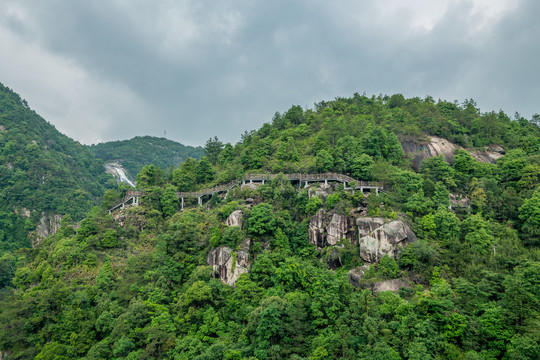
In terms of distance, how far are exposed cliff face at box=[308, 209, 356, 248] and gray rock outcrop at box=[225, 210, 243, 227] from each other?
321 inches

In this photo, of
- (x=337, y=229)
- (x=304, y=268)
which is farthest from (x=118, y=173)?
(x=304, y=268)

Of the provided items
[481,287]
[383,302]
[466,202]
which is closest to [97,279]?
[383,302]

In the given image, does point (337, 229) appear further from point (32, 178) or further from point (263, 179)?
point (32, 178)

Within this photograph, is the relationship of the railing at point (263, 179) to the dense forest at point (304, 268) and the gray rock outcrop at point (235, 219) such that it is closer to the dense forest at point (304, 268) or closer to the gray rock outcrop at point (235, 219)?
the dense forest at point (304, 268)

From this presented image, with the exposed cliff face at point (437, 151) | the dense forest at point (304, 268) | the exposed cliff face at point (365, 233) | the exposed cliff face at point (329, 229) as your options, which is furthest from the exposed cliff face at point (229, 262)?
the exposed cliff face at point (437, 151)

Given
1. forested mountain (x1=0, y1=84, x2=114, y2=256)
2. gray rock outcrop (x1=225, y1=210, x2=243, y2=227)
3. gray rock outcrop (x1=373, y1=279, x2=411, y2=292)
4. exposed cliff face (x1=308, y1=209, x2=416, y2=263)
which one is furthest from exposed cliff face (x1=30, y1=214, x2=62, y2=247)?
gray rock outcrop (x1=373, y1=279, x2=411, y2=292)

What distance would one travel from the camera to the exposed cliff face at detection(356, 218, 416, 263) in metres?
35.2

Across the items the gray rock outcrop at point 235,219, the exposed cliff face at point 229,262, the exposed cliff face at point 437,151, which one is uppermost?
the exposed cliff face at point 437,151

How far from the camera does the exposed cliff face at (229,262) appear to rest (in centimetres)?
3688

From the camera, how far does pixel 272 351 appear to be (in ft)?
93.0

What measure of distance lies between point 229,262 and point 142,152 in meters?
141

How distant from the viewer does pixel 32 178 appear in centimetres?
8062

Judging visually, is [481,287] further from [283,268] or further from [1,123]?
[1,123]

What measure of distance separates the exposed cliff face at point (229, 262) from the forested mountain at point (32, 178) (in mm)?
51348
